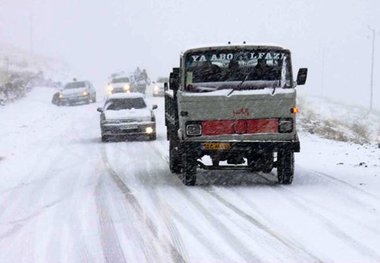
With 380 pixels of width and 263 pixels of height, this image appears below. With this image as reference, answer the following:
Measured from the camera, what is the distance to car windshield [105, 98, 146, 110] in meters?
23.7

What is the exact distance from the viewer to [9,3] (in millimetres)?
185125

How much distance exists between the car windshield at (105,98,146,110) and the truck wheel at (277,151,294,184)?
469 inches

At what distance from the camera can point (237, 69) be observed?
40.5 ft

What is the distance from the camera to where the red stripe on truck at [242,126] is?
38.9 ft

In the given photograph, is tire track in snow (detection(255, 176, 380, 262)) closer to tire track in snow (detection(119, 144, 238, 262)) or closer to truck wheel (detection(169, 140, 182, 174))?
tire track in snow (detection(119, 144, 238, 262))

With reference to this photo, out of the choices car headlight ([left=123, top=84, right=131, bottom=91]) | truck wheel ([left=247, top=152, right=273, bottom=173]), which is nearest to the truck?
truck wheel ([left=247, top=152, right=273, bottom=173])

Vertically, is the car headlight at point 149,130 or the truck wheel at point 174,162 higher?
the truck wheel at point 174,162

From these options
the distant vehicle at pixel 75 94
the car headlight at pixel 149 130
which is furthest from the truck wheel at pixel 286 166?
the distant vehicle at pixel 75 94

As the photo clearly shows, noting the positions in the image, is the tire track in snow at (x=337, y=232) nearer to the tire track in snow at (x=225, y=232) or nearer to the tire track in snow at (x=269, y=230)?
the tire track in snow at (x=269, y=230)

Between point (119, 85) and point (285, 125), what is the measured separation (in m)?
35.7

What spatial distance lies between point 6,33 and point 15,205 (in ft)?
571

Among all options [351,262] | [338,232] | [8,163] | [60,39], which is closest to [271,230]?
[338,232]

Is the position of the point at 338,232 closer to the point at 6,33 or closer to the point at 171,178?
the point at 171,178

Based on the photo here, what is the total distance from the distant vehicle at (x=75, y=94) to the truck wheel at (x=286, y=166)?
112 feet
